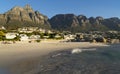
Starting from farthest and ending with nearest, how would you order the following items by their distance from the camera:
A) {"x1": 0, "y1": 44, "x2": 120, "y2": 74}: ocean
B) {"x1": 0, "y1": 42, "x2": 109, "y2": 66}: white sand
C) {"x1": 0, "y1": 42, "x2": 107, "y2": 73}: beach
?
{"x1": 0, "y1": 42, "x2": 109, "y2": 66}: white sand < {"x1": 0, "y1": 42, "x2": 107, "y2": 73}: beach < {"x1": 0, "y1": 44, "x2": 120, "y2": 74}: ocean

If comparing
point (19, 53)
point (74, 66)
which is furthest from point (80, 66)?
point (19, 53)

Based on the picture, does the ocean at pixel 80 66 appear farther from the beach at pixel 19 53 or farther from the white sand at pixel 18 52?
the white sand at pixel 18 52

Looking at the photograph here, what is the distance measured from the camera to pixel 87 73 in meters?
19.6

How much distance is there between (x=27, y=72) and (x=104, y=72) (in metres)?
6.81

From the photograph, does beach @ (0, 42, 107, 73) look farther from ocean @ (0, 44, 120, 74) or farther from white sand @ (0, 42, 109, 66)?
ocean @ (0, 44, 120, 74)

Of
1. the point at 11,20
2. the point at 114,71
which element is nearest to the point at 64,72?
the point at 114,71

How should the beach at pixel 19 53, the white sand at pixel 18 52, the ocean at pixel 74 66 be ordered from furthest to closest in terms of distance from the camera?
the white sand at pixel 18 52 < the beach at pixel 19 53 < the ocean at pixel 74 66

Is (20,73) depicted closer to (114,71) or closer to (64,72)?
(64,72)

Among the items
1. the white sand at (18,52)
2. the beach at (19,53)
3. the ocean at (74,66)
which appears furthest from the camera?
the white sand at (18,52)

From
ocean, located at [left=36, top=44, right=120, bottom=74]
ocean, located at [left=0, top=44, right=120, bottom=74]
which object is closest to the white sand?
ocean, located at [left=0, top=44, right=120, bottom=74]

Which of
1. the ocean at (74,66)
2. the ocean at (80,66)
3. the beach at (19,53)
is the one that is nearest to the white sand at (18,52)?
the beach at (19,53)

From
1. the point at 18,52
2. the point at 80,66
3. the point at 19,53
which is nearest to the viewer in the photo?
the point at 80,66

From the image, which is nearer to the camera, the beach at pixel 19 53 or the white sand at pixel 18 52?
the beach at pixel 19 53

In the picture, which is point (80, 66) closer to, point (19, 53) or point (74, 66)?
point (74, 66)
